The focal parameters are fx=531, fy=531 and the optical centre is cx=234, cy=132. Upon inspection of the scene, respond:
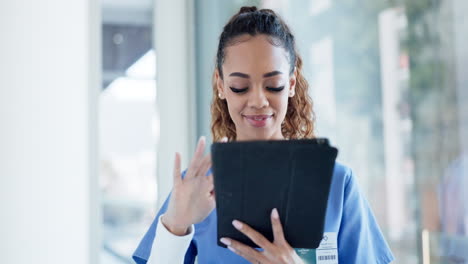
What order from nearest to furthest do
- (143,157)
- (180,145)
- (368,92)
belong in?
(368,92) → (180,145) → (143,157)

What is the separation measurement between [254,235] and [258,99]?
311 mm

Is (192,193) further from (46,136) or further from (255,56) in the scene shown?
(46,136)

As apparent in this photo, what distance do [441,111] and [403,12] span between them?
321mm

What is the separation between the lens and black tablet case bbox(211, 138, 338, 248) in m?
0.86

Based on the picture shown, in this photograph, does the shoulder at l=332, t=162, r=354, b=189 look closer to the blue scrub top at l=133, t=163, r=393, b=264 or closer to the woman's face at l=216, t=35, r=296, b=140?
the blue scrub top at l=133, t=163, r=393, b=264

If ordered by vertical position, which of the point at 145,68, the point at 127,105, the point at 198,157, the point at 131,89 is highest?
the point at 145,68

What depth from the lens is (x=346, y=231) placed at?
3.75 ft

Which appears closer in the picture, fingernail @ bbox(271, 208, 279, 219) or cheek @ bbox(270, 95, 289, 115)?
fingernail @ bbox(271, 208, 279, 219)

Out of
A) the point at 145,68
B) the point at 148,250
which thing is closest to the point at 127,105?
the point at 145,68

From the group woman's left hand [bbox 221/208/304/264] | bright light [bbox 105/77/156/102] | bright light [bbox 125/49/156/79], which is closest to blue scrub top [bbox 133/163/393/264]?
woman's left hand [bbox 221/208/304/264]

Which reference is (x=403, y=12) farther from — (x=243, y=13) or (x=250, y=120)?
(x=250, y=120)

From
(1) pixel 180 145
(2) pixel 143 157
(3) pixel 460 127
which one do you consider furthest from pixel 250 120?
(2) pixel 143 157

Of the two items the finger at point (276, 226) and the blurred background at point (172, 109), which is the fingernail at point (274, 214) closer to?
the finger at point (276, 226)

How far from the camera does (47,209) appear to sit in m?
2.43
